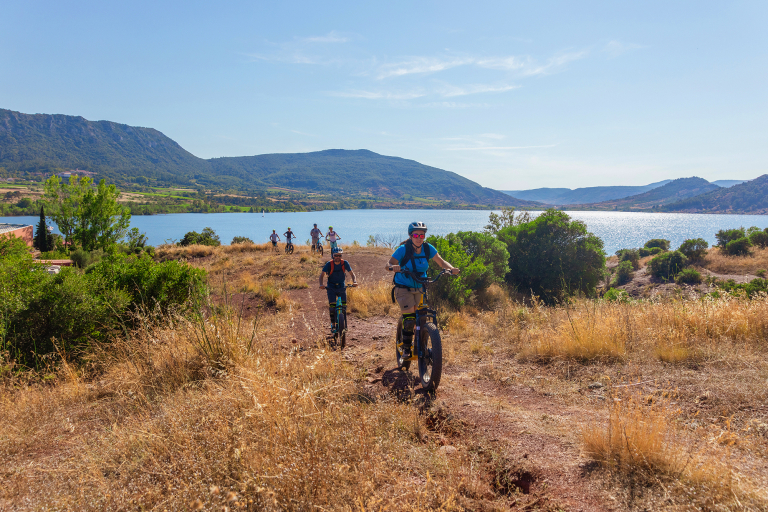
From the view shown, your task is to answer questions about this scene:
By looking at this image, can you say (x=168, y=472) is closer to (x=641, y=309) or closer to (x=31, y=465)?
(x=31, y=465)

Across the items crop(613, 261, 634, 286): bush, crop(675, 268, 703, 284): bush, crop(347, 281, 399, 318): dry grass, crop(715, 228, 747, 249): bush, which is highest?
crop(715, 228, 747, 249): bush

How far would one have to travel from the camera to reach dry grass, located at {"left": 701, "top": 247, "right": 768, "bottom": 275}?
24.3 metres

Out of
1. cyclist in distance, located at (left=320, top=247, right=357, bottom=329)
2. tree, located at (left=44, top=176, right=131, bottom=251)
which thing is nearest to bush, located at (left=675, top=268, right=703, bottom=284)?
cyclist in distance, located at (left=320, top=247, right=357, bottom=329)

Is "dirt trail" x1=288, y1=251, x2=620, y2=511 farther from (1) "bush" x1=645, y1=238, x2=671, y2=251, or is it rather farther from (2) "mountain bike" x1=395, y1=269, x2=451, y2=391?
(1) "bush" x1=645, y1=238, x2=671, y2=251

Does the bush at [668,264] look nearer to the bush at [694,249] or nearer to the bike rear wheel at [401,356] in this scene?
the bush at [694,249]

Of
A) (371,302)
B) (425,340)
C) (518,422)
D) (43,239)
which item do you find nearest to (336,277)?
(425,340)

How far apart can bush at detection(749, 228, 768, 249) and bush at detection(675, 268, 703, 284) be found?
10.1 metres

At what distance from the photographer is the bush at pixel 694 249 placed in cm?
2825

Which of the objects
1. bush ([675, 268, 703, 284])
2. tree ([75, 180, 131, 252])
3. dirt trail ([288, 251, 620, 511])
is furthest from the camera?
tree ([75, 180, 131, 252])

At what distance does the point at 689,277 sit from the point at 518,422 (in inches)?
1038

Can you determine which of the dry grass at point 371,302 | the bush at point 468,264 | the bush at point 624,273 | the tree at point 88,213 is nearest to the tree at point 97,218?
the tree at point 88,213

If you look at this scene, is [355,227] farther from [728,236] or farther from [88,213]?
[728,236]

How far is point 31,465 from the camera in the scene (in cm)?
302

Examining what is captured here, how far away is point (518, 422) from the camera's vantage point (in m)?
3.70
